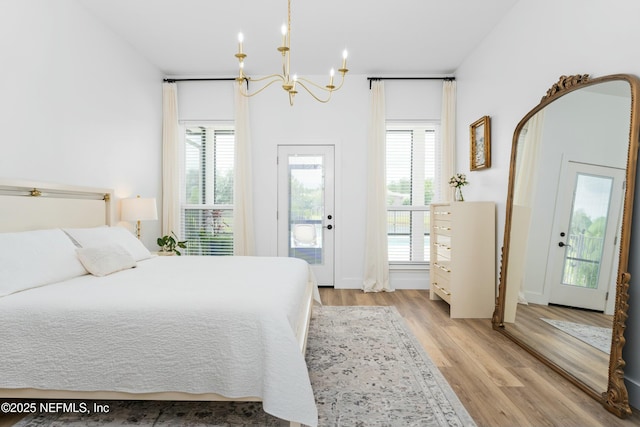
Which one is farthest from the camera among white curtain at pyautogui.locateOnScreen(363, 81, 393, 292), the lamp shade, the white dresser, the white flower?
white curtain at pyautogui.locateOnScreen(363, 81, 393, 292)

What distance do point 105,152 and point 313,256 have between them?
2.84 metres

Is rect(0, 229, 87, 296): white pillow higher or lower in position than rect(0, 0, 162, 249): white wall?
lower

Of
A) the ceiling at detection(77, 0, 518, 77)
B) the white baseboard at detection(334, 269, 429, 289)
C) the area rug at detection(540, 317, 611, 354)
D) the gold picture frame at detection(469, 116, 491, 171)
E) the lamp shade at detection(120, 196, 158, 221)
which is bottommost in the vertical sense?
the white baseboard at detection(334, 269, 429, 289)

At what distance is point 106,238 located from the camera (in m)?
2.86

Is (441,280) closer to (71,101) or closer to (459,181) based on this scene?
(459,181)

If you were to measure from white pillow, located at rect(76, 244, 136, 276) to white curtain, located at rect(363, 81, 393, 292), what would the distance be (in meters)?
3.02

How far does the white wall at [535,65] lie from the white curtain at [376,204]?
1074mm

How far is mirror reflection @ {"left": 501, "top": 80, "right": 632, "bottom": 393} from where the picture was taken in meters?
2.03

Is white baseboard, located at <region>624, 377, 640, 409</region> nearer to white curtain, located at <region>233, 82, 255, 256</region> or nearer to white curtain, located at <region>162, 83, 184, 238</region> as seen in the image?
white curtain, located at <region>233, 82, 255, 256</region>

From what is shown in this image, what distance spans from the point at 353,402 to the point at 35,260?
2139 mm

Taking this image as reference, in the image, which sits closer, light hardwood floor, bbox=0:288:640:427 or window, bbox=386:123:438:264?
light hardwood floor, bbox=0:288:640:427

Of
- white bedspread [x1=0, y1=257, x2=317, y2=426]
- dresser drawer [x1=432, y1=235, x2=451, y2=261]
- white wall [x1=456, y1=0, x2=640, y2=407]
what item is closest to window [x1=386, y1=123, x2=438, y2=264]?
white wall [x1=456, y1=0, x2=640, y2=407]

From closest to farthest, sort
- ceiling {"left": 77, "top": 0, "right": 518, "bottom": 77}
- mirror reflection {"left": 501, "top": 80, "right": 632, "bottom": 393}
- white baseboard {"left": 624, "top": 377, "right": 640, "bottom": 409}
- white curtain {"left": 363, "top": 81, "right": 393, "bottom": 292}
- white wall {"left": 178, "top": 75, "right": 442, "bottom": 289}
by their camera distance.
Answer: white baseboard {"left": 624, "top": 377, "right": 640, "bottom": 409}
mirror reflection {"left": 501, "top": 80, "right": 632, "bottom": 393}
ceiling {"left": 77, "top": 0, "right": 518, "bottom": 77}
white curtain {"left": 363, "top": 81, "right": 393, "bottom": 292}
white wall {"left": 178, "top": 75, "right": 442, "bottom": 289}

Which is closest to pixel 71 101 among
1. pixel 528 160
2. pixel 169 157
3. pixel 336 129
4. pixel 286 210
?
pixel 169 157
